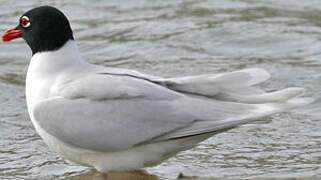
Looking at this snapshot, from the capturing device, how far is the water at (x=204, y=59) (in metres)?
7.13

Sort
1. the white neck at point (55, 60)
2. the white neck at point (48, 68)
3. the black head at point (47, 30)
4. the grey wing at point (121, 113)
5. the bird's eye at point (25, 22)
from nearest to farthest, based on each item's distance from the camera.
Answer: the grey wing at point (121, 113), the white neck at point (48, 68), the white neck at point (55, 60), the black head at point (47, 30), the bird's eye at point (25, 22)

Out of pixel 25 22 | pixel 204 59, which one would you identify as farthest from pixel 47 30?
pixel 204 59

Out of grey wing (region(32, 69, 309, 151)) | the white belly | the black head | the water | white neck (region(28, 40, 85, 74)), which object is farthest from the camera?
the water

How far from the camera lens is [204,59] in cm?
1044

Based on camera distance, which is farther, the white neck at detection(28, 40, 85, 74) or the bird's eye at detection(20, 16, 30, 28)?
the bird's eye at detection(20, 16, 30, 28)

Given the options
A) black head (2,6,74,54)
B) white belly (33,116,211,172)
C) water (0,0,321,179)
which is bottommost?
water (0,0,321,179)

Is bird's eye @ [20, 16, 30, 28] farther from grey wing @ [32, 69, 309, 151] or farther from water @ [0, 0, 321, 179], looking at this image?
water @ [0, 0, 321, 179]

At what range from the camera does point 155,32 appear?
1162 cm

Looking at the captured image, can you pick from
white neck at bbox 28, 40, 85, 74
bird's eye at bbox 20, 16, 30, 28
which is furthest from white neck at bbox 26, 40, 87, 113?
bird's eye at bbox 20, 16, 30, 28

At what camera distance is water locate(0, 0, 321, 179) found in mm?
7133

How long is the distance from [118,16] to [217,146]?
5226mm

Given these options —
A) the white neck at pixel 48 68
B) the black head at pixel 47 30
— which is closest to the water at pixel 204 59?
the white neck at pixel 48 68

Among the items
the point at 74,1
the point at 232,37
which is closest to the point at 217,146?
the point at 232,37

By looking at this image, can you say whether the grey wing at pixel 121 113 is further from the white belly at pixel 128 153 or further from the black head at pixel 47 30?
the black head at pixel 47 30
